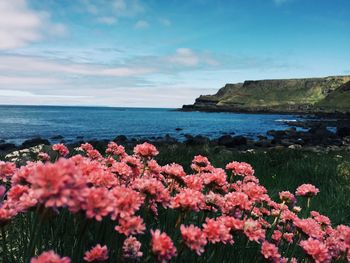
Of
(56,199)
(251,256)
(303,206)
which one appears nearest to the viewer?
(56,199)

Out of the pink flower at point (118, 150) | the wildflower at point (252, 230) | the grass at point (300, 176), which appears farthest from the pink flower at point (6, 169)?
the grass at point (300, 176)

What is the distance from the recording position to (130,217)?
2215 mm

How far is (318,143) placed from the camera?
39.2m

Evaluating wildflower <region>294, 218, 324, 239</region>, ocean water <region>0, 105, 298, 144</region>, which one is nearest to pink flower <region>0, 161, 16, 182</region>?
wildflower <region>294, 218, 324, 239</region>

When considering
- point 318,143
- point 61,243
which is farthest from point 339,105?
point 61,243

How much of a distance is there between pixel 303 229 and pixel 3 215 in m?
2.42

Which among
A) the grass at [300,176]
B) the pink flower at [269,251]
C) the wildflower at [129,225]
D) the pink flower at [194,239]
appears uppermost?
the wildflower at [129,225]

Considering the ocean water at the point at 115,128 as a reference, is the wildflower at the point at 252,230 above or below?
above

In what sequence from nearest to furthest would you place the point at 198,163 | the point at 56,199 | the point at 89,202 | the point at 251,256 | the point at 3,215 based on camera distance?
the point at 56,199
the point at 89,202
the point at 3,215
the point at 251,256
the point at 198,163

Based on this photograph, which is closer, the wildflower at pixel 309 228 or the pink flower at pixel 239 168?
the wildflower at pixel 309 228

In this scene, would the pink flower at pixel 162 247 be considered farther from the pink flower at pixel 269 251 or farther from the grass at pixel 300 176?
the grass at pixel 300 176

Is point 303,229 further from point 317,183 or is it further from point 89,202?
point 317,183

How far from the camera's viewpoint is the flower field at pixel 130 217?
171 cm

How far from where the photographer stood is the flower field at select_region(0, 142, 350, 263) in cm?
171
